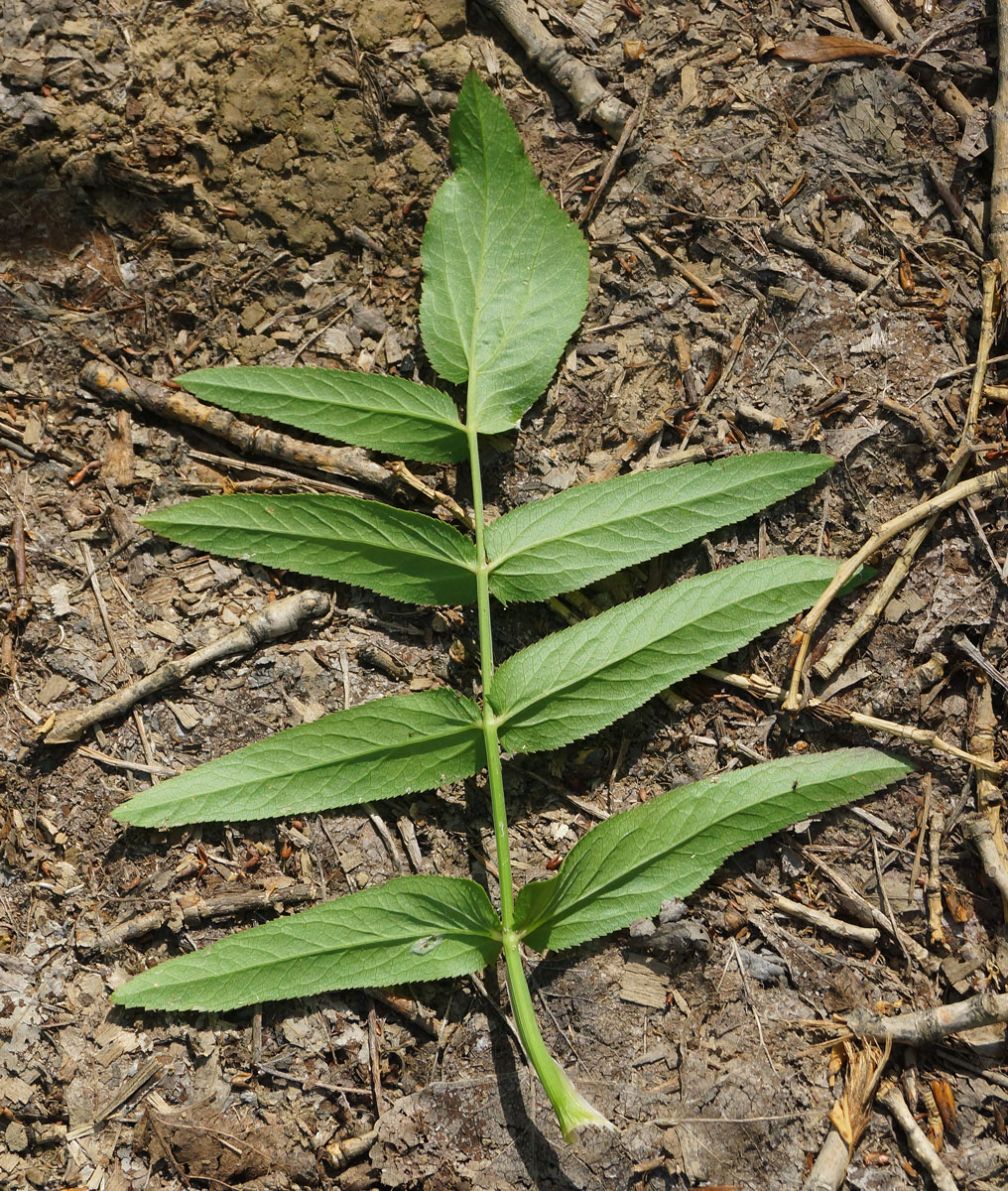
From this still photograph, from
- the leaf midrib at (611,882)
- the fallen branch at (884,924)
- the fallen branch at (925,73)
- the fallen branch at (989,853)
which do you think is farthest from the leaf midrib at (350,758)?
the fallen branch at (925,73)

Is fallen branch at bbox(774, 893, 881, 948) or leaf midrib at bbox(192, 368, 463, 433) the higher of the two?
leaf midrib at bbox(192, 368, 463, 433)

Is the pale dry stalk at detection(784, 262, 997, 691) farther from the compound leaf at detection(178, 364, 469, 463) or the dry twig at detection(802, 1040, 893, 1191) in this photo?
the compound leaf at detection(178, 364, 469, 463)

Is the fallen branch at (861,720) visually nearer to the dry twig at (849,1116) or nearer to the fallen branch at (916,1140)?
→ the dry twig at (849,1116)

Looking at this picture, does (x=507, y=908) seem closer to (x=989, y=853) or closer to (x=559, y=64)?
(x=989, y=853)

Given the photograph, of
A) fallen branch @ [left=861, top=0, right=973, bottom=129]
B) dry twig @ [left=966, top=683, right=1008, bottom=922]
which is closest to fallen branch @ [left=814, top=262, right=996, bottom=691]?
dry twig @ [left=966, top=683, right=1008, bottom=922]

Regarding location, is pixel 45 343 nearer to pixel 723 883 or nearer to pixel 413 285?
pixel 413 285

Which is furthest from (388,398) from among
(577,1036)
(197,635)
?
(577,1036)

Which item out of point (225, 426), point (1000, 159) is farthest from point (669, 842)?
point (1000, 159)

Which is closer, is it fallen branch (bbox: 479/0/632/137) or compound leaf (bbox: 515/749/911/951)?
compound leaf (bbox: 515/749/911/951)
